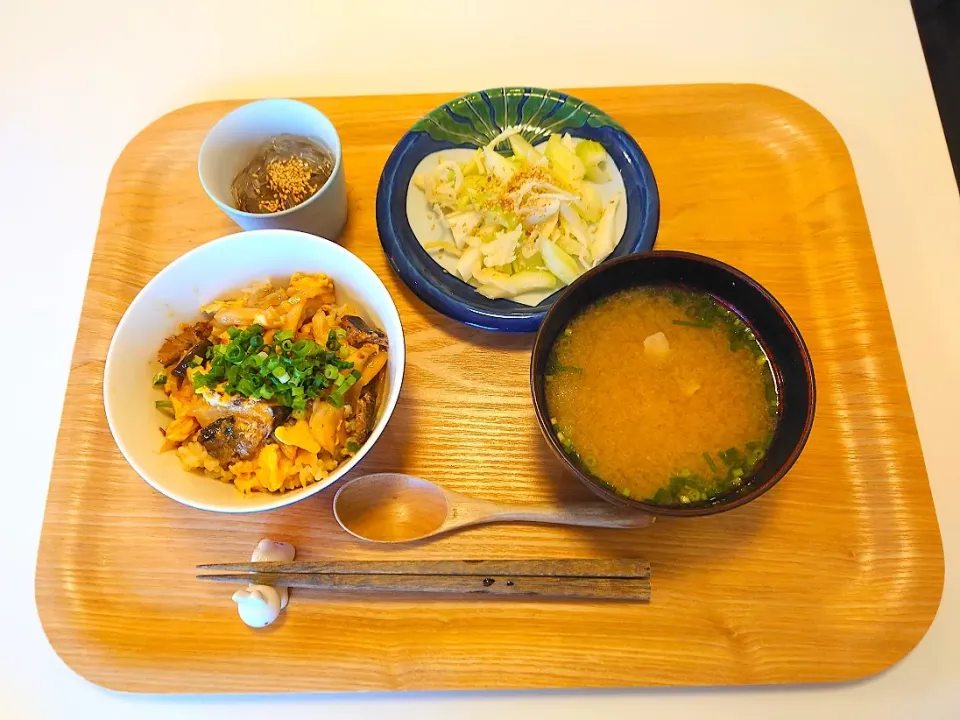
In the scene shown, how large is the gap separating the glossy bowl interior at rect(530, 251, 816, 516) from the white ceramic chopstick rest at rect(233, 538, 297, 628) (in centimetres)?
74

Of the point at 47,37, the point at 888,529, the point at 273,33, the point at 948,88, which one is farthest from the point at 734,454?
the point at 47,37

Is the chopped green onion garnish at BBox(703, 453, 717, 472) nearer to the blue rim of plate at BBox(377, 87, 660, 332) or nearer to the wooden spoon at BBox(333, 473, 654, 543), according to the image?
the wooden spoon at BBox(333, 473, 654, 543)

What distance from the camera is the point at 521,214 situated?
1839mm

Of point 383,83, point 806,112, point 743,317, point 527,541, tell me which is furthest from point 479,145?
point 527,541

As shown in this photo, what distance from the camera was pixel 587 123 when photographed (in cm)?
191

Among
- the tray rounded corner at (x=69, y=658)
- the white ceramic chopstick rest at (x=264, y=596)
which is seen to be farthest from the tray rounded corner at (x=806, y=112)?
the tray rounded corner at (x=69, y=658)

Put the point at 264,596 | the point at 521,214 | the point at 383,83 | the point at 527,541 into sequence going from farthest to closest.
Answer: the point at 383,83
the point at 521,214
the point at 527,541
the point at 264,596

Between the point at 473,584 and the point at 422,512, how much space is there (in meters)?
0.24

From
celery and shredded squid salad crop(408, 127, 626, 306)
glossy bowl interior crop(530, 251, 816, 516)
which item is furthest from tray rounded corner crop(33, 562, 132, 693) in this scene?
celery and shredded squid salad crop(408, 127, 626, 306)

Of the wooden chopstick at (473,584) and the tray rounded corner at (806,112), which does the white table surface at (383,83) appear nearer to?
the tray rounded corner at (806,112)

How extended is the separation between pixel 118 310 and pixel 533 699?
5.16 feet

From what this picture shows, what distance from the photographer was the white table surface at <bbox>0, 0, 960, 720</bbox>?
1866mm

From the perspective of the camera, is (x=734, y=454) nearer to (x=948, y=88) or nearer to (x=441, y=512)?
(x=441, y=512)

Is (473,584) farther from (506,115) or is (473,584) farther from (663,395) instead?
(506,115)
